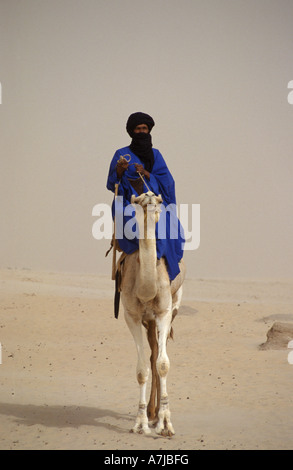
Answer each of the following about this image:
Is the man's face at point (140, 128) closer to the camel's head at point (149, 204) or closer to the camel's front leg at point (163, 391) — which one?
the camel's head at point (149, 204)

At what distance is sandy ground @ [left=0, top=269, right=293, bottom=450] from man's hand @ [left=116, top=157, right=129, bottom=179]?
3118 millimetres

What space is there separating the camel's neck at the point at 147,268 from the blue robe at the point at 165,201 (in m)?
0.50

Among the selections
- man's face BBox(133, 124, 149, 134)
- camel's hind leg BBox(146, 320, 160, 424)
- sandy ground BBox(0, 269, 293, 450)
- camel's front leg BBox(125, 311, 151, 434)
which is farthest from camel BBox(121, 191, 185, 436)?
man's face BBox(133, 124, 149, 134)

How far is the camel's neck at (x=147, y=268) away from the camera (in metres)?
7.74

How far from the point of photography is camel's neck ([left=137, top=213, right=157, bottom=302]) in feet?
25.4

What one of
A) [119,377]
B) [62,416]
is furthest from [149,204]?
[119,377]

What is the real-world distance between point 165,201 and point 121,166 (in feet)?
2.51

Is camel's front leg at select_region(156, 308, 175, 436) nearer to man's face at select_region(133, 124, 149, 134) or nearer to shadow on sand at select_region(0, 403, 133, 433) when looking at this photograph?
shadow on sand at select_region(0, 403, 133, 433)

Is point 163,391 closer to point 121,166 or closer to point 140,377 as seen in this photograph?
point 140,377

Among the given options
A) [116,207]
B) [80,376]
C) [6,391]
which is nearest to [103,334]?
[80,376]

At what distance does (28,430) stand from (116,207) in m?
2.90

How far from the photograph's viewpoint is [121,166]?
8633 mm

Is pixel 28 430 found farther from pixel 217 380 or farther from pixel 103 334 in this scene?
pixel 103 334

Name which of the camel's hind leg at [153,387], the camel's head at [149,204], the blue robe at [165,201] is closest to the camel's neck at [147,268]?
the camel's head at [149,204]
